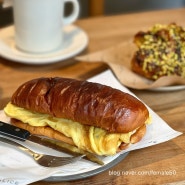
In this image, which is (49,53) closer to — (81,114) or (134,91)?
(134,91)

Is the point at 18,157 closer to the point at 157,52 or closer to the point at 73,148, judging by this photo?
the point at 73,148

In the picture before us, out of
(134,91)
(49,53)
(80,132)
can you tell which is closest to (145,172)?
(80,132)

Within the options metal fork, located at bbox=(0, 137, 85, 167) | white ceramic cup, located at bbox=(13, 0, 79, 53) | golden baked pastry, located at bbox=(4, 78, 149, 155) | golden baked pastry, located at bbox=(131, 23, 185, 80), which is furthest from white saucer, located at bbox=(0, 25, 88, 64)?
metal fork, located at bbox=(0, 137, 85, 167)

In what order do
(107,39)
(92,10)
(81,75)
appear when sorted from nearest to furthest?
(81,75) → (107,39) → (92,10)

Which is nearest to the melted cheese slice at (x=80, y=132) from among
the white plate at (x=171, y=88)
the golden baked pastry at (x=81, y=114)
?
the golden baked pastry at (x=81, y=114)

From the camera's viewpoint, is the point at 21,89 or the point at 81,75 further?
the point at 81,75

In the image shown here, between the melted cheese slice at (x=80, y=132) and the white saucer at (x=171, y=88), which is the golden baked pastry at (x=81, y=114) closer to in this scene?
the melted cheese slice at (x=80, y=132)

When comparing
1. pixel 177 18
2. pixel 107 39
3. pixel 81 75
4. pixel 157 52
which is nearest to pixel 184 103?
pixel 157 52

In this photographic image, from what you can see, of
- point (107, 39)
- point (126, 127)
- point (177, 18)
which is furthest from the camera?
point (177, 18)
